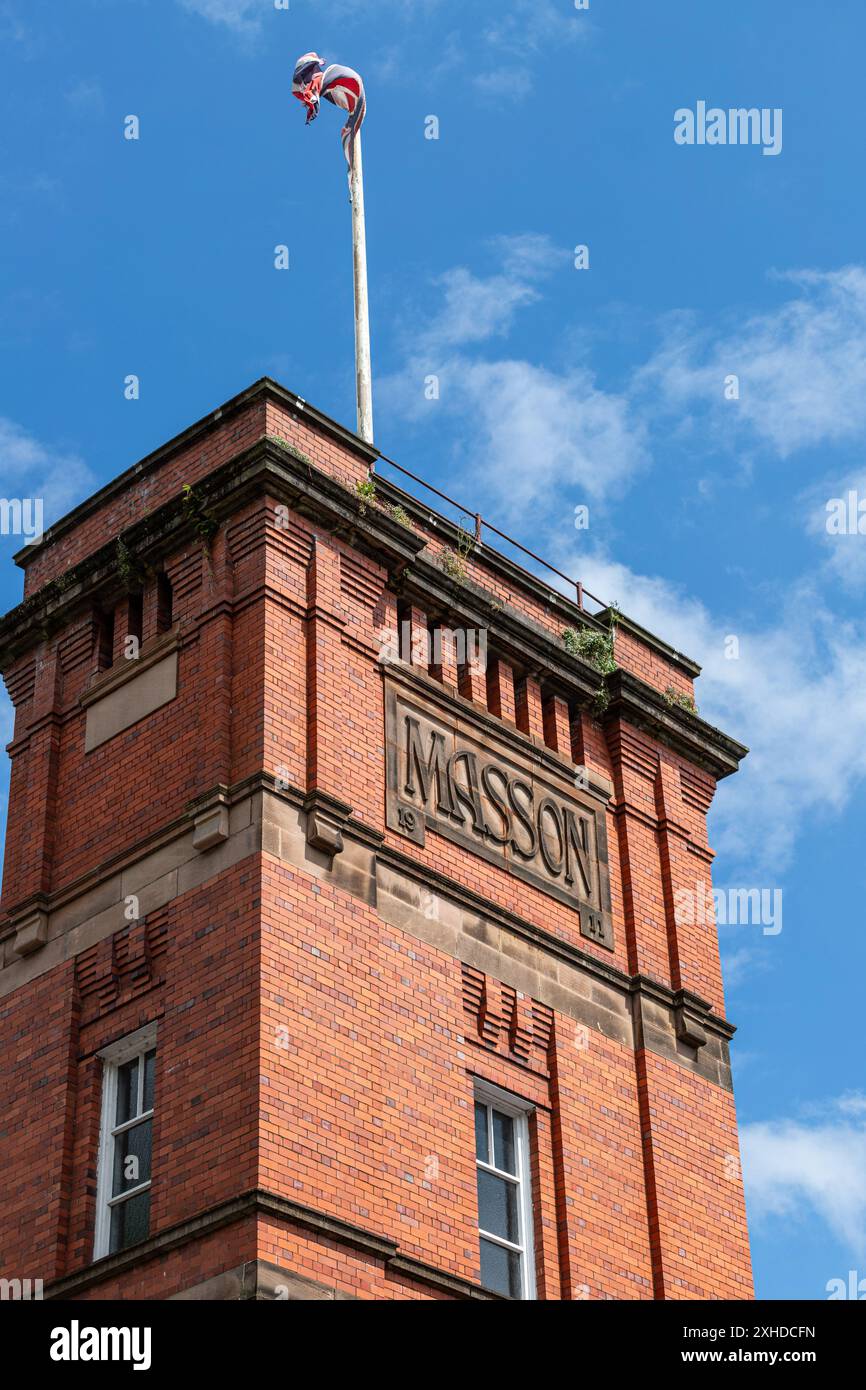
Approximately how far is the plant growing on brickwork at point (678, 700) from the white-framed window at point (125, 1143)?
8326 millimetres

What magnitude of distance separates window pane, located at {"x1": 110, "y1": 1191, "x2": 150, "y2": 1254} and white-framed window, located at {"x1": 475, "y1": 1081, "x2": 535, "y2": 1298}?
3151mm

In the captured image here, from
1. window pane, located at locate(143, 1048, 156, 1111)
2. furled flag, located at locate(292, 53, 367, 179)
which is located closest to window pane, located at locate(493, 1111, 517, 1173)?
window pane, located at locate(143, 1048, 156, 1111)

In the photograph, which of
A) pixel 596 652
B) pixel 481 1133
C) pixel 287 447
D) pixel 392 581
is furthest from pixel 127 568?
pixel 481 1133

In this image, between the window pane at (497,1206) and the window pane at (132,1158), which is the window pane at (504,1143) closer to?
the window pane at (497,1206)

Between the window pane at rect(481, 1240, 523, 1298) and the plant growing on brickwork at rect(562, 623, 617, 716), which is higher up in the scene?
the plant growing on brickwork at rect(562, 623, 617, 716)

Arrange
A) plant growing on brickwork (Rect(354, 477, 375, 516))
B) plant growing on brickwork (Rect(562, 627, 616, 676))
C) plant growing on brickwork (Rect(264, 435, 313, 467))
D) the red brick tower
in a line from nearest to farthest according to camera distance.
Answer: the red brick tower
plant growing on brickwork (Rect(264, 435, 313, 467))
plant growing on brickwork (Rect(354, 477, 375, 516))
plant growing on brickwork (Rect(562, 627, 616, 676))

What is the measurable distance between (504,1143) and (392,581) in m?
5.91

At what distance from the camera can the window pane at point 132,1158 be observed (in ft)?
63.4

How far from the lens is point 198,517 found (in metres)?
22.0

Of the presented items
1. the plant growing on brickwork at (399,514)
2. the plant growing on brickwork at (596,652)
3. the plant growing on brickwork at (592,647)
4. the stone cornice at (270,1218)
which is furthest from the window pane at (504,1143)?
the plant growing on brickwork at (399,514)

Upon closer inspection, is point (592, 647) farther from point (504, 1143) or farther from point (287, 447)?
point (504, 1143)

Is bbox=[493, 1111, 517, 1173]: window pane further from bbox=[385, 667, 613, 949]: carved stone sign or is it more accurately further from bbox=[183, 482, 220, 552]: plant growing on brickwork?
bbox=[183, 482, 220, 552]: plant growing on brickwork

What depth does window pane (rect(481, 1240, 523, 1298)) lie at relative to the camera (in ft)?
65.6
